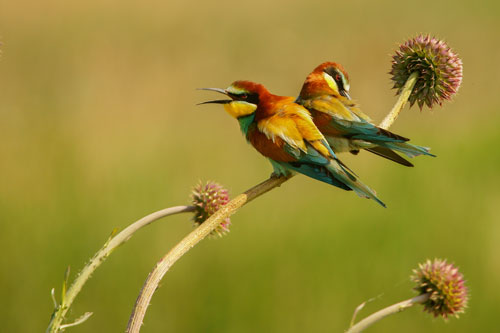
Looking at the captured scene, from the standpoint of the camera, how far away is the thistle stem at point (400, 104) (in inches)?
53.5

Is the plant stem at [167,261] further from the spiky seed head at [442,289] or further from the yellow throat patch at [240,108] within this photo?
the spiky seed head at [442,289]

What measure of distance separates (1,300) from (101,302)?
1.55 ft

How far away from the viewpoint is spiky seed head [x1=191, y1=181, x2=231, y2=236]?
183 centimetres

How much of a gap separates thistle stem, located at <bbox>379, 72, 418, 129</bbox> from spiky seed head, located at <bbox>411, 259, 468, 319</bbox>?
0.57 m

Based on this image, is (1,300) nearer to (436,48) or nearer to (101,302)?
(101,302)

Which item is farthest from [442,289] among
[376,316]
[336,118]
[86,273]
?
[86,273]

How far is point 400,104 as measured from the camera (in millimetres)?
1427

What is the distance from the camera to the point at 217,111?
5.90 meters

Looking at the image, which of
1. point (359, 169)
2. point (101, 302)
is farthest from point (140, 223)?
point (359, 169)

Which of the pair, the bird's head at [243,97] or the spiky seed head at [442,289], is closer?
the bird's head at [243,97]

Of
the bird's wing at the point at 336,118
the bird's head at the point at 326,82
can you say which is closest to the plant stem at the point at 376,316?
the bird's wing at the point at 336,118

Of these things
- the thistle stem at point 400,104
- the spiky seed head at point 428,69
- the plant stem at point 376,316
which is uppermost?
the spiky seed head at point 428,69

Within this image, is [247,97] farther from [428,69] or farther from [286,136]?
[428,69]

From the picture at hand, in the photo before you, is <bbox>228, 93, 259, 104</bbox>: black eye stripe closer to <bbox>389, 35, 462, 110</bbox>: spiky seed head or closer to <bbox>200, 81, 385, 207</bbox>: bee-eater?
<bbox>200, 81, 385, 207</bbox>: bee-eater
